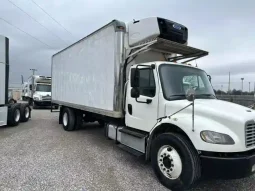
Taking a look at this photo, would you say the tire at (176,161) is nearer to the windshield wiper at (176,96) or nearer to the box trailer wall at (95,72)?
the windshield wiper at (176,96)

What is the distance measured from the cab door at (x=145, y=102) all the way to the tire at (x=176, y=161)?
25.3 inches

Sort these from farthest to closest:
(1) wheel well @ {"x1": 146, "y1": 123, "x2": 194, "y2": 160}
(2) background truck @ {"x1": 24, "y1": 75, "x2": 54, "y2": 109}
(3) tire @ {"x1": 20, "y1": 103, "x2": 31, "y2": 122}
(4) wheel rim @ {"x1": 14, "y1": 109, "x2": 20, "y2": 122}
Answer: (2) background truck @ {"x1": 24, "y1": 75, "x2": 54, "y2": 109} < (3) tire @ {"x1": 20, "y1": 103, "x2": 31, "y2": 122} < (4) wheel rim @ {"x1": 14, "y1": 109, "x2": 20, "y2": 122} < (1) wheel well @ {"x1": 146, "y1": 123, "x2": 194, "y2": 160}

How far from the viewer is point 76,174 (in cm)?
438

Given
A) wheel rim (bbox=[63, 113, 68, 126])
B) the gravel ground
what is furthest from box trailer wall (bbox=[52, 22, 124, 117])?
the gravel ground

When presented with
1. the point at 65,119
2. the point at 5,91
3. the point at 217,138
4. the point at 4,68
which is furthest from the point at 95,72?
the point at 5,91

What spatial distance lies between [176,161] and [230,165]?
32.7 inches

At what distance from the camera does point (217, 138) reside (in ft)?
10.5

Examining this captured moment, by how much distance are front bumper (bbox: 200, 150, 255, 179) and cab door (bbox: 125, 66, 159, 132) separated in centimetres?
147

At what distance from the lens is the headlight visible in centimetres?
318

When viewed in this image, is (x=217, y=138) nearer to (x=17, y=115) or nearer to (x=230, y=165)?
Answer: (x=230, y=165)

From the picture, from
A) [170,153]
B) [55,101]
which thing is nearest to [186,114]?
[170,153]

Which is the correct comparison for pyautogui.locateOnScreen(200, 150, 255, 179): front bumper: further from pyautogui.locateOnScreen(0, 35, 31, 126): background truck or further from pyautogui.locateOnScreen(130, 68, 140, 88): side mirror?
pyautogui.locateOnScreen(0, 35, 31, 126): background truck

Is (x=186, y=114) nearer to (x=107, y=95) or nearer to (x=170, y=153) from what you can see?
(x=170, y=153)

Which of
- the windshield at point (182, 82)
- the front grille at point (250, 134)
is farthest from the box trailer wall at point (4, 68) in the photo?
the front grille at point (250, 134)
